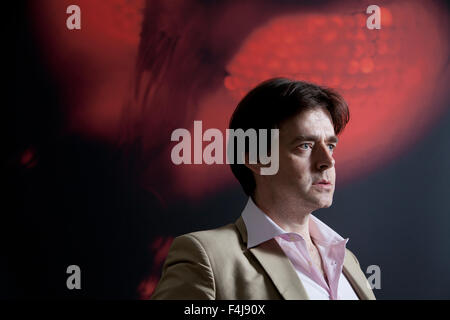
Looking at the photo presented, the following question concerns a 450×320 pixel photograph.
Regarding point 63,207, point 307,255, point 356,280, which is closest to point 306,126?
point 307,255

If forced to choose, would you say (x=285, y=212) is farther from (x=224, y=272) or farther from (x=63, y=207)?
(x=63, y=207)

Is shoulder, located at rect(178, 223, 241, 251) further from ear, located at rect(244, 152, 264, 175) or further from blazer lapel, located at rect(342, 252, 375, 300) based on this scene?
blazer lapel, located at rect(342, 252, 375, 300)

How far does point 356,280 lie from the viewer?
59.7 inches

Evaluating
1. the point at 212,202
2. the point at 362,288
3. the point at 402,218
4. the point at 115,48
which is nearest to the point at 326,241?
the point at 362,288

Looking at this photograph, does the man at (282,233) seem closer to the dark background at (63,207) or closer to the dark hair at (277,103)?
the dark hair at (277,103)

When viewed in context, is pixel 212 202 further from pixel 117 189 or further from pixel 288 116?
pixel 288 116

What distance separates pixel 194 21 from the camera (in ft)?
7.22

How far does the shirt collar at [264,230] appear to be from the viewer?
1.37 m

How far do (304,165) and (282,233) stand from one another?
22 cm

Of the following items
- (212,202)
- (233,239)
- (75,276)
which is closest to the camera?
(233,239)

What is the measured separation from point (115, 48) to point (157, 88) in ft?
0.85

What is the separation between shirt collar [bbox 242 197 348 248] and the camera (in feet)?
4.51

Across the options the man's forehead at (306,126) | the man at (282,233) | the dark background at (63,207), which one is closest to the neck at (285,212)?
the man at (282,233)

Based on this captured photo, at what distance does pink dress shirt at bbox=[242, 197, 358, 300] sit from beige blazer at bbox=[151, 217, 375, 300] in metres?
0.05
